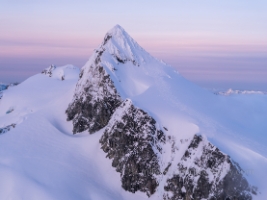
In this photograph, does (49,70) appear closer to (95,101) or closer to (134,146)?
(95,101)

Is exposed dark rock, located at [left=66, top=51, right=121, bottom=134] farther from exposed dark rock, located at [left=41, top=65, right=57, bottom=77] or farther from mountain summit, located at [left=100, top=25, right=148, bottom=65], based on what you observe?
exposed dark rock, located at [left=41, top=65, right=57, bottom=77]

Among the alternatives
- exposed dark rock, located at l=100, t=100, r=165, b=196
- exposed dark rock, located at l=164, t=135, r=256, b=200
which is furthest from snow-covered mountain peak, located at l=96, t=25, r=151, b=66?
exposed dark rock, located at l=164, t=135, r=256, b=200

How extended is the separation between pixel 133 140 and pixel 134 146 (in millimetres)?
803

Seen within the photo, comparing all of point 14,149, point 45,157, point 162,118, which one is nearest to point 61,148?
point 45,157

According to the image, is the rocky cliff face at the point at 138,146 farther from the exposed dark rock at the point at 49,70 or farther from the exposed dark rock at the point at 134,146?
the exposed dark rock at the point at 49,70

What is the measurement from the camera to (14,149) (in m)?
51.1

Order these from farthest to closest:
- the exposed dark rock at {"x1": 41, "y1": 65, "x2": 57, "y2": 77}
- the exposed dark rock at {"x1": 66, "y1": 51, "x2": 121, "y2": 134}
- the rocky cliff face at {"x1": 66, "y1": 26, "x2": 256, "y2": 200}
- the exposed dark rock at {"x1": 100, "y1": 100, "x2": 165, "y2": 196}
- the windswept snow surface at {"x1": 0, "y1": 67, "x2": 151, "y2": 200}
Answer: the exposed dark rock at {"x1": 41, "y1": 65, "x2": 57, "y2": 77} → the exposed dark rock at {"x1": 66, "y1": 51, "x2": 121, "y2": 134} → the exposed dark rock at {"x1": 100, "y1": 100, "x2": 165, "y2": 196} → the windswept snow surface at {"x1": 0, "y1": 67, "x2": 151, "y2": 200} → the rocky cliff face at {"x1": 66, "y1": 26, "x2": 256, "y2": 200}

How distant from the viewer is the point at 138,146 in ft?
153

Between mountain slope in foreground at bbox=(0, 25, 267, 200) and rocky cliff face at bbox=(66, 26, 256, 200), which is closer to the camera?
rocky cliff face at bbox=(66, 26, 256, 200)

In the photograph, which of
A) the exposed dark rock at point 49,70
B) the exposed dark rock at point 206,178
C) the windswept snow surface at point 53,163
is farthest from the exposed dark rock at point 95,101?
the exposed dark rock at point 49,70

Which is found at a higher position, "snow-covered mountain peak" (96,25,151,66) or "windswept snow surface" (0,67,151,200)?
"snow-covered mountain peak" (96,25,151,66)

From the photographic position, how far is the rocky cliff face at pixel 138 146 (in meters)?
40.8

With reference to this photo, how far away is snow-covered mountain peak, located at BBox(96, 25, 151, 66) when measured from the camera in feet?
193

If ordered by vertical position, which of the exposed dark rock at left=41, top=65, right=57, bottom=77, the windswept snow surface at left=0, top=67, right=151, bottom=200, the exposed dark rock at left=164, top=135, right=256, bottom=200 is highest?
the exposed dark rock at left=164, top=135, right=256, bottom=200
